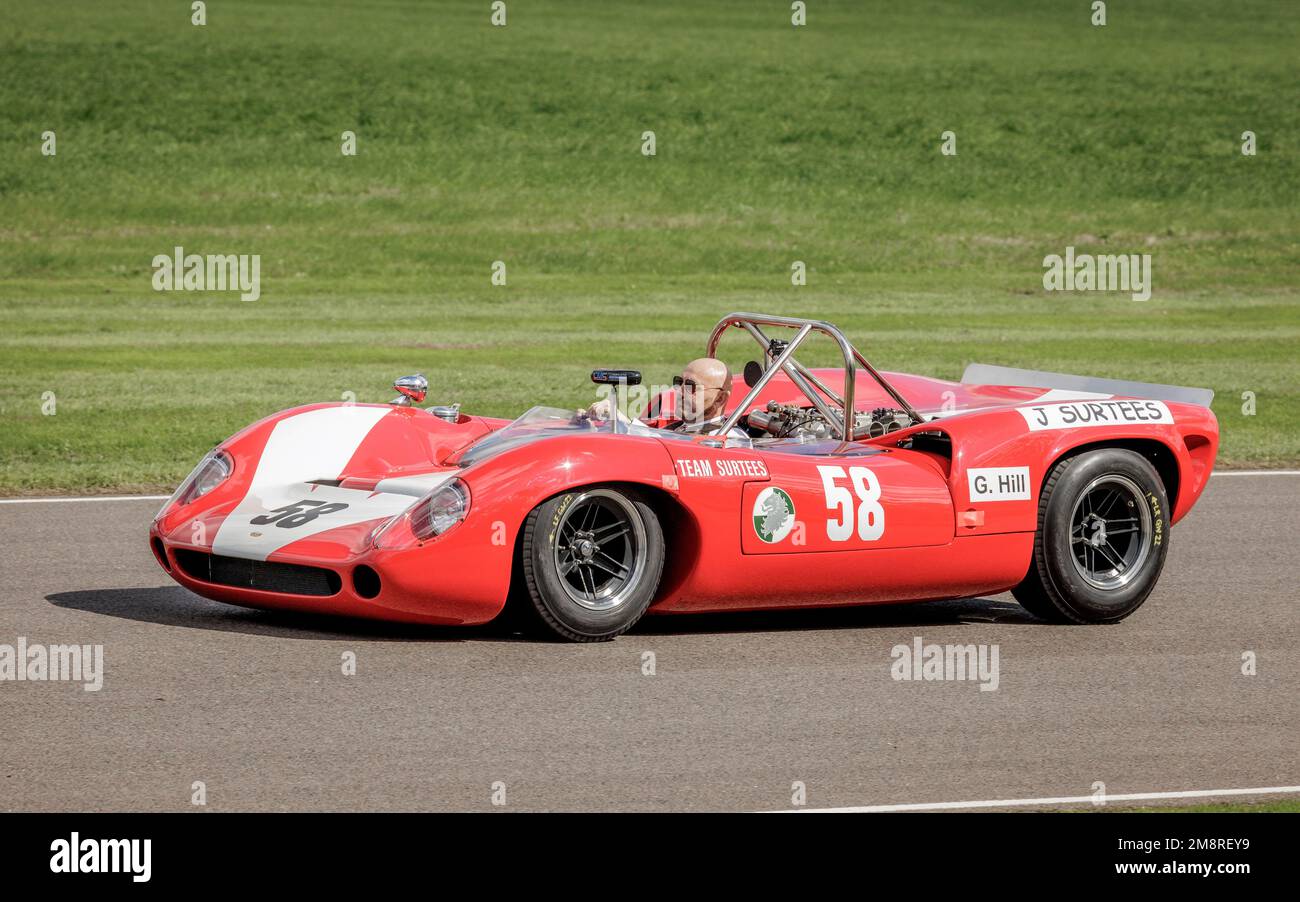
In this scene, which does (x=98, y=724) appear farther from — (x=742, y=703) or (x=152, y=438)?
(x=152, y=438)

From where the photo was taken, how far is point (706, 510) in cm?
719

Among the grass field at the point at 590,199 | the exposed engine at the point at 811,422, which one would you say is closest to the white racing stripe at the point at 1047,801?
the exposed engine at the point at 811,422

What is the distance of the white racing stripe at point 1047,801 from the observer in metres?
5.30

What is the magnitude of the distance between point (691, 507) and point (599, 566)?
1.32 feet

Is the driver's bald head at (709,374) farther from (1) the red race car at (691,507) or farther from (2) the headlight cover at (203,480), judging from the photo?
(2) the headlight cover at (203,480)

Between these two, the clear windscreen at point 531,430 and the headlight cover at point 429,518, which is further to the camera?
the clear windscreen at point 531,430

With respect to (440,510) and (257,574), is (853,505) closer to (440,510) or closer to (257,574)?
(440,510)

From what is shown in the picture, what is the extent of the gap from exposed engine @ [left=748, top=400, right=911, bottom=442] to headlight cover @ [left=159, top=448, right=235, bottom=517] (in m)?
2.27

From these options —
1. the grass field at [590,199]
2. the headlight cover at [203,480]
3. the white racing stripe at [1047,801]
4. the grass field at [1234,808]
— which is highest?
the grass field at [590,199]

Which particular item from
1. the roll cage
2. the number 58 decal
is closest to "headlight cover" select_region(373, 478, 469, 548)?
the roll cage

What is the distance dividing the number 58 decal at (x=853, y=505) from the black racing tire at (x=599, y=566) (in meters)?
0.70

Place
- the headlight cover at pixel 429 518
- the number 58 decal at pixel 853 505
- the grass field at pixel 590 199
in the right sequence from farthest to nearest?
the grass field at pixel 590 199, the number 58 decal at pixel 853 505, the headlight cover at pixel 429 518

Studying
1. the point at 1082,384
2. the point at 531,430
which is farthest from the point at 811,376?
the point at 531,430

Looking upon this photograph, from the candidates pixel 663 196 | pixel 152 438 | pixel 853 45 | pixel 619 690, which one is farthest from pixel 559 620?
pixel 853 45
